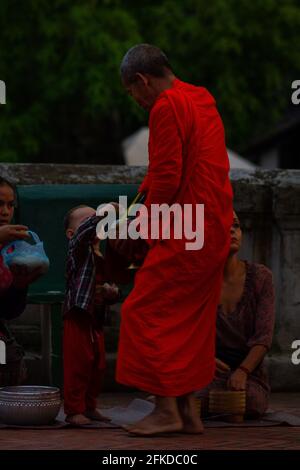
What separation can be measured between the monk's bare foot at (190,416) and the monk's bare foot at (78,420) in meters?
0.55

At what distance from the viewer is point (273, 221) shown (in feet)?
29.9

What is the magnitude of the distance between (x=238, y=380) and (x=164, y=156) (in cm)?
150

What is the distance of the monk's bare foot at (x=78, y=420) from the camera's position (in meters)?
6.99

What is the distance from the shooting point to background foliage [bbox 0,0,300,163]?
24.3 m

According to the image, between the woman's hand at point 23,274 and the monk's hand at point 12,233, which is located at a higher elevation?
the monk's hand at point 12,233

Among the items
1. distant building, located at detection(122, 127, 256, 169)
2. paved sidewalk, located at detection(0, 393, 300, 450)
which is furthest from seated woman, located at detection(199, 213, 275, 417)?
distant building, located at detection(122, 127, 256, 169)

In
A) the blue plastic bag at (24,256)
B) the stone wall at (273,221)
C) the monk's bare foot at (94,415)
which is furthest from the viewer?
the stone wall at (273,221)

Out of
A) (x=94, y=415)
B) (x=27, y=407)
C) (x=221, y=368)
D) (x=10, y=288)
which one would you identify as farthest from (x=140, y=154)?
(x=27, y=407)

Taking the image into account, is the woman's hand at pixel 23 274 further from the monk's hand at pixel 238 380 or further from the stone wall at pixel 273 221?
the stone wall at pixel 273 221

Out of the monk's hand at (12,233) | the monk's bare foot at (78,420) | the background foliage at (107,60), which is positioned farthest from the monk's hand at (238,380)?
the background foliage at (107,60)

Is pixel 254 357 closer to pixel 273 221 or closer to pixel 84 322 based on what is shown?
pixel 84 322

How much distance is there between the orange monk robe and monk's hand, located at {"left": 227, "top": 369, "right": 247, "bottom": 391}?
0.63m

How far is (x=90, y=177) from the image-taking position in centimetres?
910

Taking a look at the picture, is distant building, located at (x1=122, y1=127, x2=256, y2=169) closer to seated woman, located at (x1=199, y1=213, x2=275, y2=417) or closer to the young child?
seated woman, located at (x1=199, y1=213, x2=275, y2=417)
